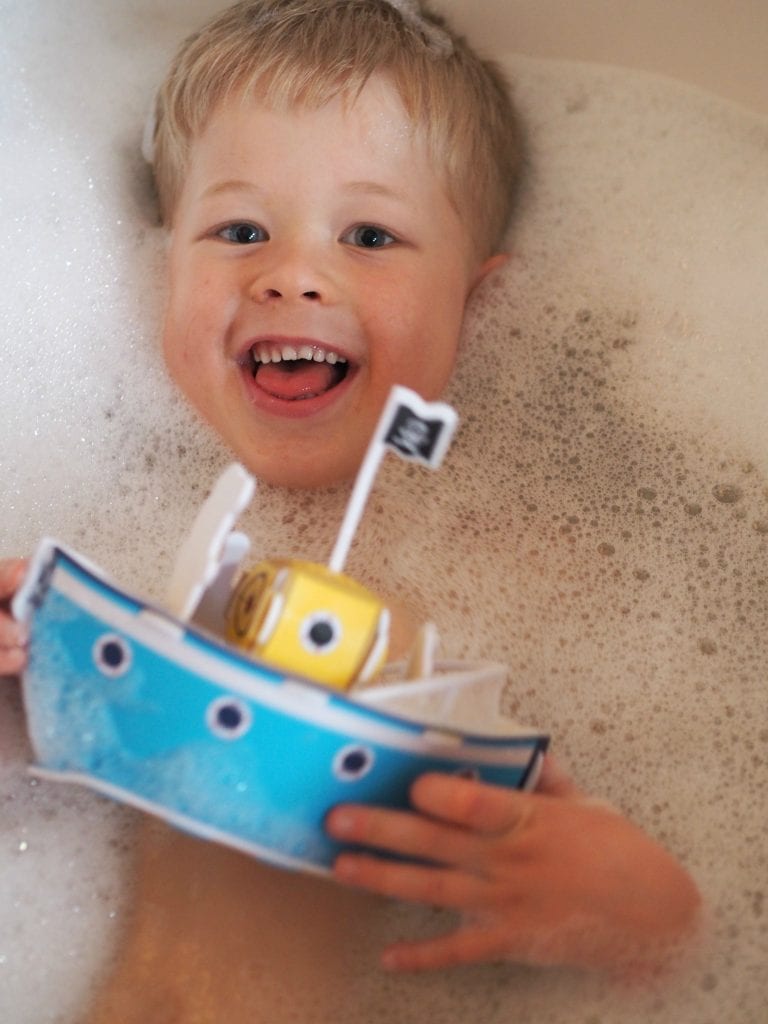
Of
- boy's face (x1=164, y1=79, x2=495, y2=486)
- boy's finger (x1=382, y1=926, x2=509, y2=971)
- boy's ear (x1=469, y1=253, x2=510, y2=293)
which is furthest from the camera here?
boy's ear (x1=469, y1=253, x2=510, y2=293)

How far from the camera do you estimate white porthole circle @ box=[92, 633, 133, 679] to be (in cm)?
49

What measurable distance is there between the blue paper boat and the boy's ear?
541 mm

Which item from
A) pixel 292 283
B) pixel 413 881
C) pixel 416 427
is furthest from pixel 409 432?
pixel 292 283

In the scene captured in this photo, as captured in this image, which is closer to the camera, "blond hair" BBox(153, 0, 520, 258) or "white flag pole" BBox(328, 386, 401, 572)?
"white flag pole" BBox(328, 386, 401, 572)

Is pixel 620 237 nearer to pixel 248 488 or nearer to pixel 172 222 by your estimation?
pixel 172 222

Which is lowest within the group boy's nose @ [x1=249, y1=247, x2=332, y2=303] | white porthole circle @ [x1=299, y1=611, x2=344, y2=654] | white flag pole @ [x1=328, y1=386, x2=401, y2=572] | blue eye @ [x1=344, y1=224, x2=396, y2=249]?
white porthole circle @ [x1=299, y1=611, x2=344, y2=654]

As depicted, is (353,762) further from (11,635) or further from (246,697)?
(11,635)

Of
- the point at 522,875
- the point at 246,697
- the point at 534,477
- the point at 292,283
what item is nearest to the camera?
the point at 246,697

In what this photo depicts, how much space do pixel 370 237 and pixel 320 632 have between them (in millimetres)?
473

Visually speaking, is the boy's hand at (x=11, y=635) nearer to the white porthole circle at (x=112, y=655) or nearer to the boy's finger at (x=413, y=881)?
the white porthole circle at (x=112, y=655)

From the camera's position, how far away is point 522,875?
0.57 m

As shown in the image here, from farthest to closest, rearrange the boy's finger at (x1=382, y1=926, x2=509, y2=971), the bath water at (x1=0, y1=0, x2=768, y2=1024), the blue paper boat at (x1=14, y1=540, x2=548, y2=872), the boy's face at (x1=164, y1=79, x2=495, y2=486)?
the boy's face at (x1=164, y1=79, x2=495, y2=486) < the bath water at (x1=0, y1=0, x2=768, y2=1024) < the boy's finger at (x1=382, y1=926, x2=509, y2=971) < the blue paper boat at (x1=14, y1=540, x2=548, y2=872)

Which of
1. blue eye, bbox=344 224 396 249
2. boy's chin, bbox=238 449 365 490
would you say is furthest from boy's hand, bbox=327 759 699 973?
blue eye, bbox=344 224 396 249

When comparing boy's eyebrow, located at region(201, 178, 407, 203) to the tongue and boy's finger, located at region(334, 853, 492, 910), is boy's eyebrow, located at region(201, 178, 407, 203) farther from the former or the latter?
boy's finger, located at region(334, 853, 492, 910)
